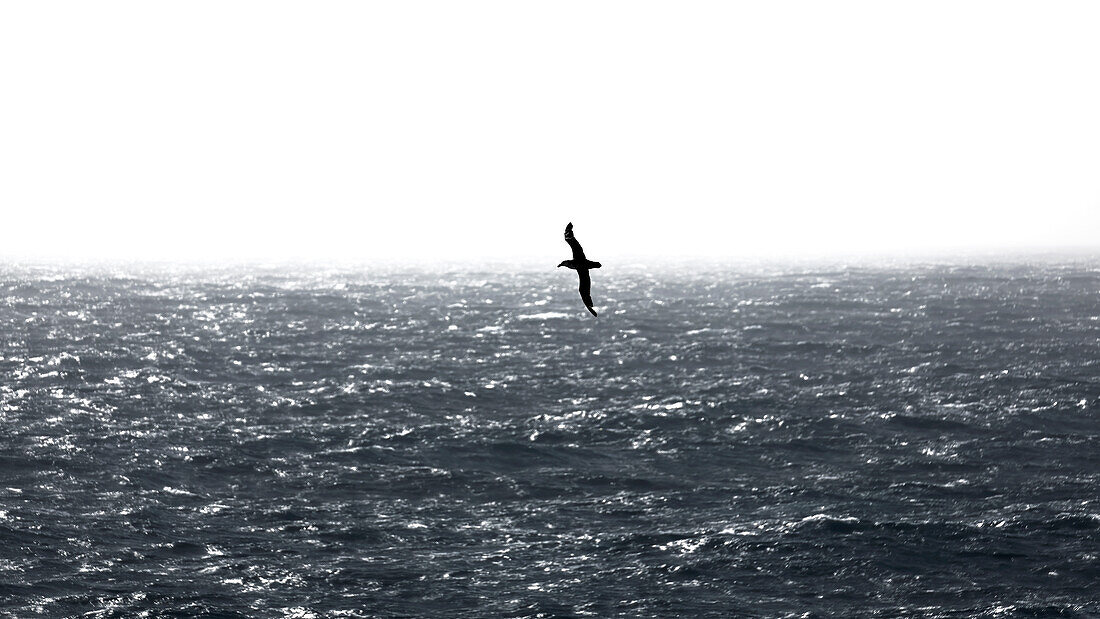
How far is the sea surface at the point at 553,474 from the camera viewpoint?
54688 millimetres

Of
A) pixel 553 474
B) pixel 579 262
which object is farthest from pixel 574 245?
pixel 553 474

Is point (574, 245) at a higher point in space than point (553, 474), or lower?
higher

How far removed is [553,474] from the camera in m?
75.2

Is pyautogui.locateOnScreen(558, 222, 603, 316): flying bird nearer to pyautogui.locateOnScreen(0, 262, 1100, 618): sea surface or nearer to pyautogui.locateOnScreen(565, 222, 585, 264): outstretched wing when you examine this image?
pyautogui.locateOnScreen(565, 222, 585, 264): outstretched wing

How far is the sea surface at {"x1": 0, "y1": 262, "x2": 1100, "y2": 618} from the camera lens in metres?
54.7

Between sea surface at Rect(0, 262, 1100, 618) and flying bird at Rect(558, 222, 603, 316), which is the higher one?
flying bird at Rect(558, 222, 603, 316)

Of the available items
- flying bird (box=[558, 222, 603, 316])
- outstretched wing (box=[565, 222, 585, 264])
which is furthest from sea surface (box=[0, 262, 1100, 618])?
outstretched wing (box=[565, 222, 585, 264])

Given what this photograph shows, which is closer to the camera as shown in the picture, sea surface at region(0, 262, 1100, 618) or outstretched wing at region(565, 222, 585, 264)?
outstretched wing at region(565, 222, 585, 264)

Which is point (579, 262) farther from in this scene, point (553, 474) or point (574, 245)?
point (553, 474)

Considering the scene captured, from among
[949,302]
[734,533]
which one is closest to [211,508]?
[734,533]

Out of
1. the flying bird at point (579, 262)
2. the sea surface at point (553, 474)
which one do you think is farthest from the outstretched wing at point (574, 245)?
the sea surface at point (553, 474)

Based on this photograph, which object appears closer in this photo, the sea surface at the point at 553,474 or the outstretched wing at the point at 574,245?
the outstretched wing at the point at 574,245

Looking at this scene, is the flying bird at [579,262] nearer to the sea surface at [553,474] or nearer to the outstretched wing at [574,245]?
the outstretched wing at [574,245]

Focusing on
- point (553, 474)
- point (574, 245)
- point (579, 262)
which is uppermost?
point (574, 245)
